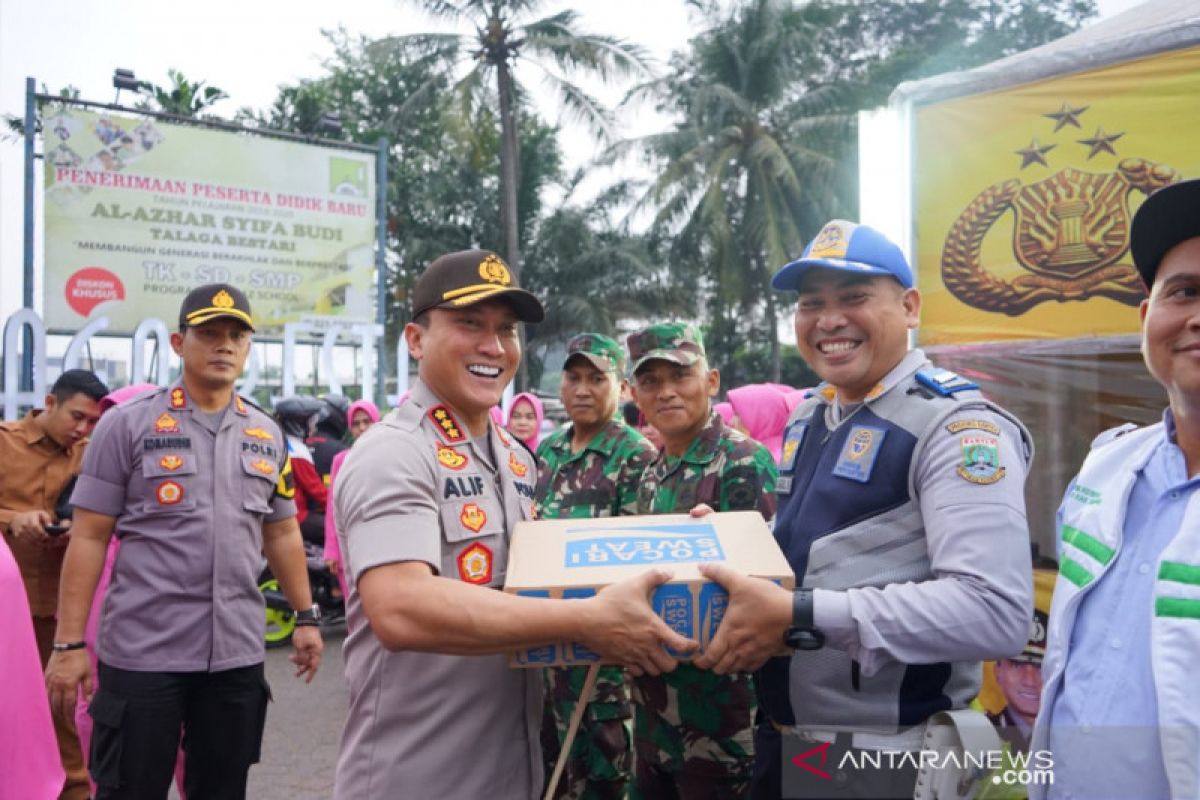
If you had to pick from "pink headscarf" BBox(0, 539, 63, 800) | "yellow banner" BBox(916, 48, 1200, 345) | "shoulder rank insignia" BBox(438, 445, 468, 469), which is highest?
"yellow banner" BBox(916, 48, 1200, 345)

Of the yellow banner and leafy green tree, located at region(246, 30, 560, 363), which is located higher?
leafy green tree, located at region(246, 30, 560, 363)

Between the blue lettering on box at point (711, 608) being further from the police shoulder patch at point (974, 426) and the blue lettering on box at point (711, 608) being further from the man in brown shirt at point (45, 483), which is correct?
the man in brown shirt at point (45, 483)

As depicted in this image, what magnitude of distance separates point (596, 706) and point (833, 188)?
2130cm

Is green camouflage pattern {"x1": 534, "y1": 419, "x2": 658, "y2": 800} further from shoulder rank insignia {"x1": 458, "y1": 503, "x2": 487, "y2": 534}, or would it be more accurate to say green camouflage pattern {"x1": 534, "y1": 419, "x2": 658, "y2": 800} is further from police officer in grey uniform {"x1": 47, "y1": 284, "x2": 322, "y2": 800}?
shoulder rank insignia {"x1": 458, "y1": 503, "x2": 487, "y2": 534}

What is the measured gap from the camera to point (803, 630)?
1.59 m

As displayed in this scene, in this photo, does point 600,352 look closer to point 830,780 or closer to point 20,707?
point 830,780

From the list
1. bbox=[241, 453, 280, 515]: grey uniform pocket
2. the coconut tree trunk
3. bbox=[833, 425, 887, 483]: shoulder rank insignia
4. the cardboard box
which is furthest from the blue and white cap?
the coconut tree trunk

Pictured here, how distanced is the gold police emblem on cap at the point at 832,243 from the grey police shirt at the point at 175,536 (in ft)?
7.36

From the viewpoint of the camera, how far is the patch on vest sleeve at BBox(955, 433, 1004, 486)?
159 cm

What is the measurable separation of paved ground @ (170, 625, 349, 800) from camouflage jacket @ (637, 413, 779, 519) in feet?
7.89

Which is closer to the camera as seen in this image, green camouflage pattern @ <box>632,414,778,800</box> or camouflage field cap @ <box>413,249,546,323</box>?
camouflage field cap @ <box>413,249,546,323</box>

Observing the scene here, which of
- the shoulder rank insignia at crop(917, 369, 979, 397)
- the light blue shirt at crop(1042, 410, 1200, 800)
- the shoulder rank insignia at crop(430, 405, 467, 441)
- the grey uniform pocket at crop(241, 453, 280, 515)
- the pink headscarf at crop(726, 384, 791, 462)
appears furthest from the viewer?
the pink headscarf at crop(726, 384, 791, 462)

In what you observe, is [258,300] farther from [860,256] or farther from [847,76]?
[847,76]

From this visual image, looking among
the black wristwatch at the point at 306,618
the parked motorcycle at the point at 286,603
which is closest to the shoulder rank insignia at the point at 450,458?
the black wristwatch at the point at 306,618
